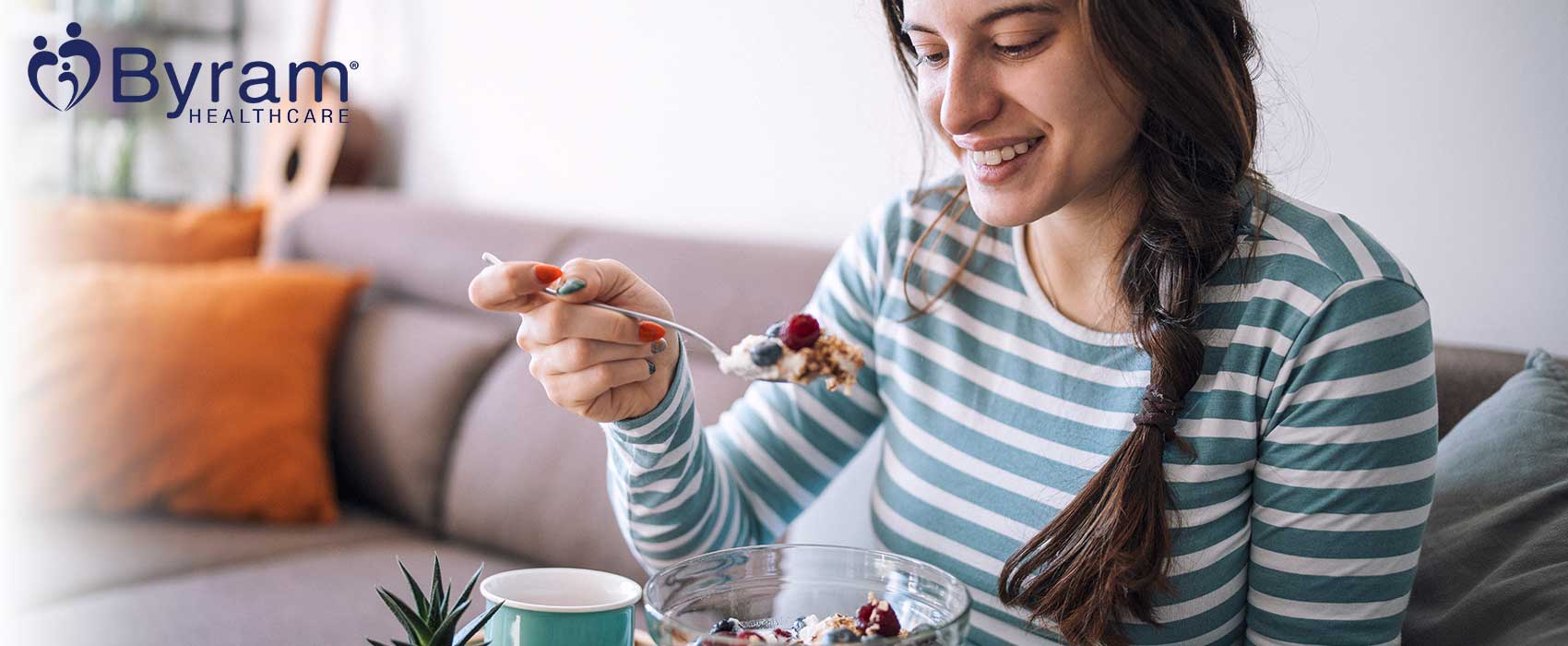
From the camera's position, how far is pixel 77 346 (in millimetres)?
1968

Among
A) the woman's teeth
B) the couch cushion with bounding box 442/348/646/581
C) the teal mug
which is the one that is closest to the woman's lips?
the woman's teeth

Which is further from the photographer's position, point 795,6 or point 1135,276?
point 795,6

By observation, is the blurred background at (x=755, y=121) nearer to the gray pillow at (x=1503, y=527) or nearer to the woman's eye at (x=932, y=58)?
the gray pillow at (x=1503, y=527)

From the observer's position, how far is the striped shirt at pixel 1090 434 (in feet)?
3.14

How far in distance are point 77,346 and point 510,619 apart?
145cm

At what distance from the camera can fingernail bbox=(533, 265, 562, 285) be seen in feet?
3.11

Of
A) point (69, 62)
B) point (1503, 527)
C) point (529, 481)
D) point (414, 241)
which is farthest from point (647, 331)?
point (69, 62)

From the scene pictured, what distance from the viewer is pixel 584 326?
0.98 meters

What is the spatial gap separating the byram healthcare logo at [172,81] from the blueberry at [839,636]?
7.43ft

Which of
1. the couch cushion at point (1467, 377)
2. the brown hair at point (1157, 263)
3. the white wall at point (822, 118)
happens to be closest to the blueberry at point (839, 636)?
the brown hair at point (1157, 263)

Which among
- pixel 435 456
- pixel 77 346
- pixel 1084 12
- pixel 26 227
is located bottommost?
pixel 435 456

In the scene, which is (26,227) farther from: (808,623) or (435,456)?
(808,623)

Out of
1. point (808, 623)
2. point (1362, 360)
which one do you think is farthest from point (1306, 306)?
point (808, 623)

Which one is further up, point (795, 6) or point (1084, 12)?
point (795, 6)
